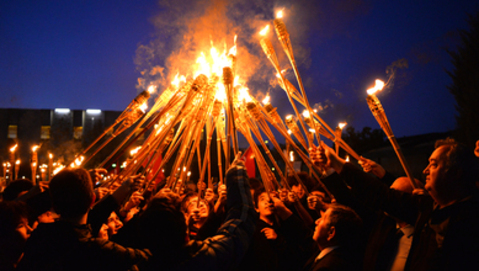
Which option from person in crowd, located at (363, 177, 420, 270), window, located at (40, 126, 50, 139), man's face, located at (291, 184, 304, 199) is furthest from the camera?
window, located at (40, 126, 50, 139)

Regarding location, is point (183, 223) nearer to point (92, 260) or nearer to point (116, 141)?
point (92, 260)

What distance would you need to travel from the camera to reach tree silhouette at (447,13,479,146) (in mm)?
11586

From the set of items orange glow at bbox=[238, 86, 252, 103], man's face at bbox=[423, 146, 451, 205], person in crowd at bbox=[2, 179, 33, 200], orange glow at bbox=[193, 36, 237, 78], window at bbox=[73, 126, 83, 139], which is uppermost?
window at bbox=[73, 126, 83, 139]

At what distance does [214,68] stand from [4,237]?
3593 millimetres

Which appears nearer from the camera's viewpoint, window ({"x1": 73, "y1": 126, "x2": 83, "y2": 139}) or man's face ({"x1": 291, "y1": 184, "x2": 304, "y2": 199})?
man's face ({"x1": 291, "y1": 184, "x2": 304, "y2": 199})

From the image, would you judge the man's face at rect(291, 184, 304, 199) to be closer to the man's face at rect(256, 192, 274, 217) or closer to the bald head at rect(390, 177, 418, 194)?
the man's face at rect(256, 192, 274, 217)

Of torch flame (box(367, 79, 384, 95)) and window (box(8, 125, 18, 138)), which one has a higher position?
window (box(8, 125, 18, 138))

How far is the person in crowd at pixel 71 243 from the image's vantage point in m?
1.82

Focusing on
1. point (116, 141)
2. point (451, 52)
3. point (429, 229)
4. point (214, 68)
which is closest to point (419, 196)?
point (429, 229)

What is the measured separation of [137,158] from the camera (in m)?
4.31

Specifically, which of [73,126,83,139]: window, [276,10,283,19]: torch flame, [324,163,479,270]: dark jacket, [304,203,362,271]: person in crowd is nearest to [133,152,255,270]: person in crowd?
[304,203,362,271]: person in crowd

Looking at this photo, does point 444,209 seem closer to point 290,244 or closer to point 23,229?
point 290,244

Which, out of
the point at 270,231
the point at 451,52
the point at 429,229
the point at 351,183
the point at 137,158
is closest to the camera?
the point at 429,229

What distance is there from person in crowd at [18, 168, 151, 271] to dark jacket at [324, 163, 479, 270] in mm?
2024
